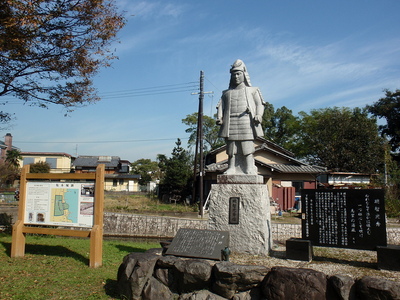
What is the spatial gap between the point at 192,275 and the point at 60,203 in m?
3.71

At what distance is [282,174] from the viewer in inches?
839

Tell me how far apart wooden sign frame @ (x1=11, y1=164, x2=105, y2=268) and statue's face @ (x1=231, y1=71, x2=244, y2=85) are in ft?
10.8

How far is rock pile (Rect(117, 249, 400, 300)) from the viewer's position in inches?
157

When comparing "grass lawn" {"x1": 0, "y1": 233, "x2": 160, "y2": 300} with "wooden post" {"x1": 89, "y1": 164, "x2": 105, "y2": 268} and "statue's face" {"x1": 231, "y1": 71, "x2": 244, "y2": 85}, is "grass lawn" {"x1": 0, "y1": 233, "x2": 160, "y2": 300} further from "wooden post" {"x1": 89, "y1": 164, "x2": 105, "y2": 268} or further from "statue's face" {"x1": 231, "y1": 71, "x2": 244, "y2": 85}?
"statue's face" {"x1": 231, "y1": 71, "x2": 244, "y2": 85}

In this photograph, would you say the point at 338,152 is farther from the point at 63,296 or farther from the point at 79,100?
the point at 63,296

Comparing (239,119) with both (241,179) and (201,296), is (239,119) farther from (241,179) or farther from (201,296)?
(201,296)

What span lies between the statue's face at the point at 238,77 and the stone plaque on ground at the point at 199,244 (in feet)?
10.3

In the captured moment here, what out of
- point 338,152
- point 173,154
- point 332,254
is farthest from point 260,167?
point 332,254

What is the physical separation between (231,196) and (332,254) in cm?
219

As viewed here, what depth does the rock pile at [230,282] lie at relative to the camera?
13.1 feet

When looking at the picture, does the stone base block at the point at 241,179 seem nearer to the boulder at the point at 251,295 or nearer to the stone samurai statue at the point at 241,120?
the stone samurai statue at the point at 241,120

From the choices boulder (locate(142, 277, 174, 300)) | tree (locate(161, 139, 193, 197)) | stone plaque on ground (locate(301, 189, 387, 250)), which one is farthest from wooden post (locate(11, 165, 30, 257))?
tree (locate(161, 139, 193, 197))

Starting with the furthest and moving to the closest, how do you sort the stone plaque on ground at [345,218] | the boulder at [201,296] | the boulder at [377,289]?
the stone plaque on ground at [345,218] < the boulder at [201,296] < the boulder at [377,289]

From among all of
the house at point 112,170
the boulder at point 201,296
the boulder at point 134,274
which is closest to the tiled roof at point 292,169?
the boulder at point 134,274
